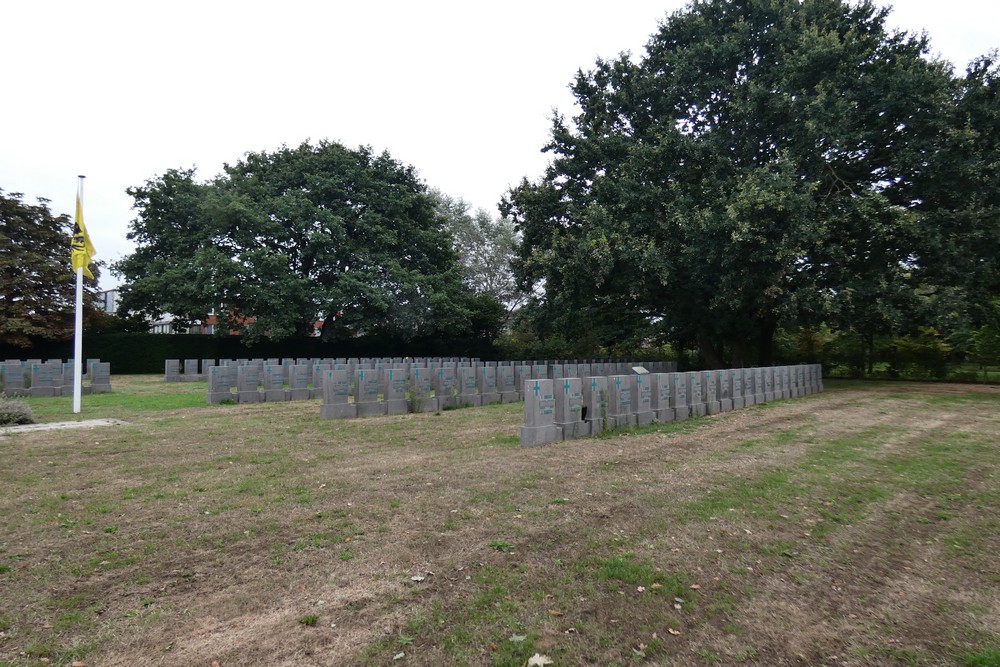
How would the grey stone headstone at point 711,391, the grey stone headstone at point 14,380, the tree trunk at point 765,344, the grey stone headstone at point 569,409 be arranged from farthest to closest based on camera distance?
the tree trunk at point 765,344
the grey stone headstone at point 14,380
the grey stone headstone at point 711,391
the grey stone headstone at point 569,409

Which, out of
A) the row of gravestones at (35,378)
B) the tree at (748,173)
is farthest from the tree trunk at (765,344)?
the row of gravestones at (35,378)

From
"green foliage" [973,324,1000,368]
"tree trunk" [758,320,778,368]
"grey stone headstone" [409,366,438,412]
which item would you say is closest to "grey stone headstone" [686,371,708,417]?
"grey stone headstone" [409,366,438,412]

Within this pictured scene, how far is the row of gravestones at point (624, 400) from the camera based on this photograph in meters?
8.73

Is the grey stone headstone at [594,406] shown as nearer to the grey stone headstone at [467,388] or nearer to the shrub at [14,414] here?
the grey stone headstone at [467,388]

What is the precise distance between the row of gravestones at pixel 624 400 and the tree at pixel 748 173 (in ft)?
17.3

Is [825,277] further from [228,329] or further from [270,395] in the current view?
[228,329]

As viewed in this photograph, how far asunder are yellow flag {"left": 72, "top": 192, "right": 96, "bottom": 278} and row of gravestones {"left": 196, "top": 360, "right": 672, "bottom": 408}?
385 cm

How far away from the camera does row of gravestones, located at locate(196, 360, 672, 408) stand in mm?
12258

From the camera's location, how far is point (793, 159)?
1792 cm

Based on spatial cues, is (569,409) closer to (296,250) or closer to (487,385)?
(487,385)

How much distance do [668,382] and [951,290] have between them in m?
11.9

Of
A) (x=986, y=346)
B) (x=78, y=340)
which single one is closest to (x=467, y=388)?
(x=78, y=340)

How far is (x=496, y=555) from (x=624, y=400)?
22.5 feet

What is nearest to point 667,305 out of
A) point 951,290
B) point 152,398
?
point 951,290
